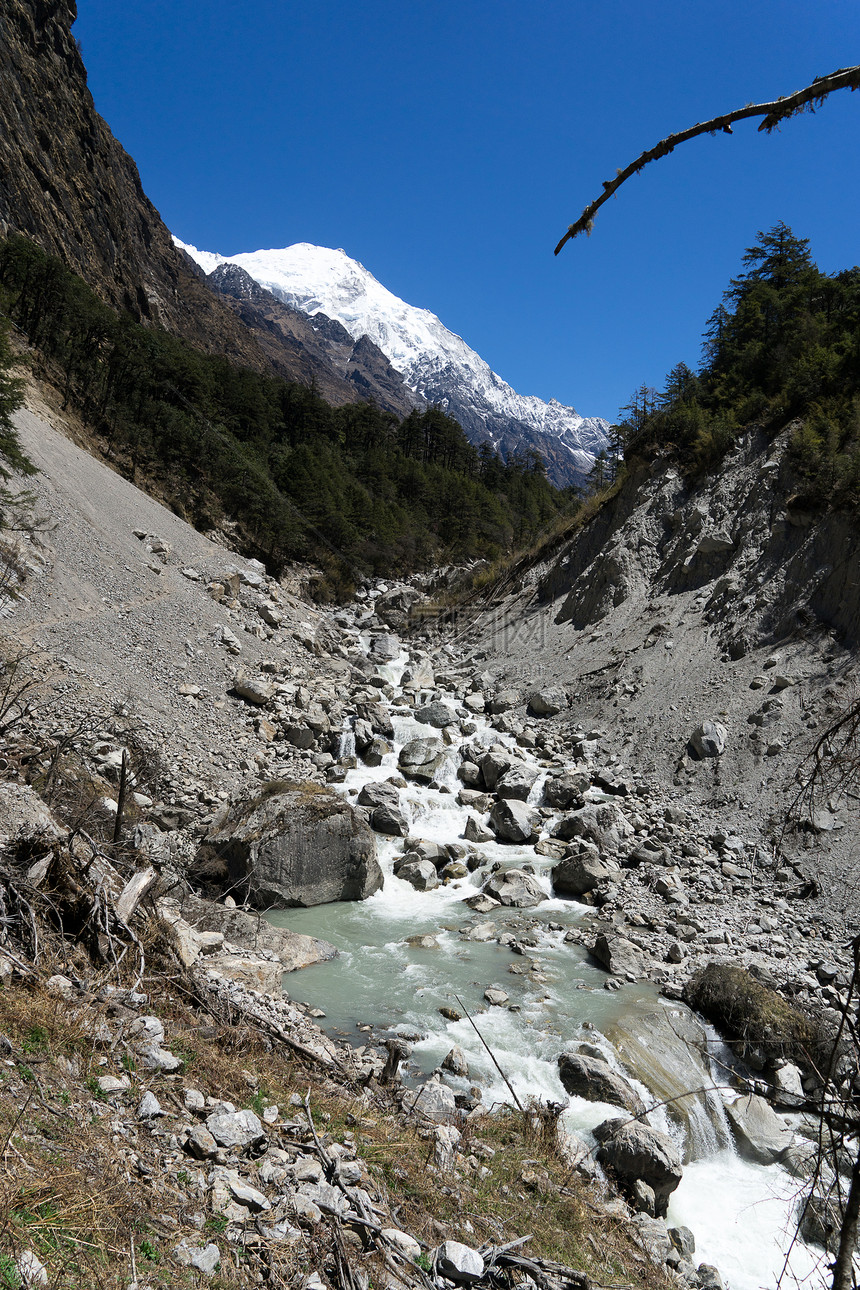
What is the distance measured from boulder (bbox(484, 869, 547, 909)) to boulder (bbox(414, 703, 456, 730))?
295 inches

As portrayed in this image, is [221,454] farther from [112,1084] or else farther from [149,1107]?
[149,1107]

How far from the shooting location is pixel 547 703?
68.3 ft

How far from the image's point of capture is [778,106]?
76.8 inches

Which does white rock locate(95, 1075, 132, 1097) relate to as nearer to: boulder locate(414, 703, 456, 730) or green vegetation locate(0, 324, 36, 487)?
green vegetation locate(0, 324, 36, 487)

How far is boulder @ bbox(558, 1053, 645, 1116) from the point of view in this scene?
731cm

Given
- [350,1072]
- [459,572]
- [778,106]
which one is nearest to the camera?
[778,106]

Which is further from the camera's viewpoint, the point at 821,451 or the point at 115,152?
the point at 115,152

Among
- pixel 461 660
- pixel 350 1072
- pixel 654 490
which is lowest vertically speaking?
pixel 350 1072

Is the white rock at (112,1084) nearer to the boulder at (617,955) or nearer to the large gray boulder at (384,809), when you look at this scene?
the boulder at (617,955)

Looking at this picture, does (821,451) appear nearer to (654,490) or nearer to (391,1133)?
(654,490)

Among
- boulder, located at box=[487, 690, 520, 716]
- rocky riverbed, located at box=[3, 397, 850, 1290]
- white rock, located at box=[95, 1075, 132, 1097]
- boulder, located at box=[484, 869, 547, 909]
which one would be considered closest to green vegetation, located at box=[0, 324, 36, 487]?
rocky riverbed, located at box=[3, 397, 850, 1290]

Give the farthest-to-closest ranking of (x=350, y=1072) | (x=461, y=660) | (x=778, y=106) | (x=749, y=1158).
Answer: (x=461, y=660)
(x=749, y=1158)
(x=350, y=1072)
(x=778, y=106)

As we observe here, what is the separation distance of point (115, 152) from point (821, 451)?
114 metres

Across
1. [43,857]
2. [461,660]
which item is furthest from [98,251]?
[43,857]
